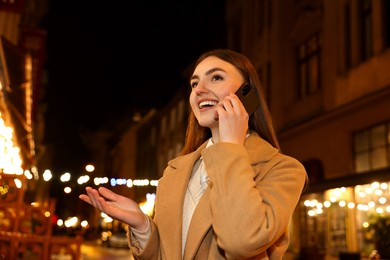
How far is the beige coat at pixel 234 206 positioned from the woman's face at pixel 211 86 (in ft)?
0.65

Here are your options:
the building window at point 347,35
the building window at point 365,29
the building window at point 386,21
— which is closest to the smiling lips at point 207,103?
the building window at point 386,21

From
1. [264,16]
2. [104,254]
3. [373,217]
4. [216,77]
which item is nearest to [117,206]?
[216,77]

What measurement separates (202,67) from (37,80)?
64.5 feet

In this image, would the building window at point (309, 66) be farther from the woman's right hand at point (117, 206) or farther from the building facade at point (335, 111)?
the woman's right hand at point (117, 206)

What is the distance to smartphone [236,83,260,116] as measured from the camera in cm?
220

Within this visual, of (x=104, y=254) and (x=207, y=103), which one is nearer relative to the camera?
(x=207, y=103)

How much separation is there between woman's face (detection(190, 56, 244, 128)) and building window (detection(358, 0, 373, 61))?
595 inches

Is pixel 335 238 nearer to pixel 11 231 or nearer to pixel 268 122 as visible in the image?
pixel 11 231

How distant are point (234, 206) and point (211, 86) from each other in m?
0.60

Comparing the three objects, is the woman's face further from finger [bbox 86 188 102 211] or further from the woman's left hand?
finger [bbox 86 188 102 211]

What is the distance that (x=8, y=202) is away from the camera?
816 cm

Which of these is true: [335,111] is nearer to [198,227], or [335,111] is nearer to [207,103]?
[207,103]

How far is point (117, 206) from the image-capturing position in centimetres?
228

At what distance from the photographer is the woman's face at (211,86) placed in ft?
Result: 7.45
